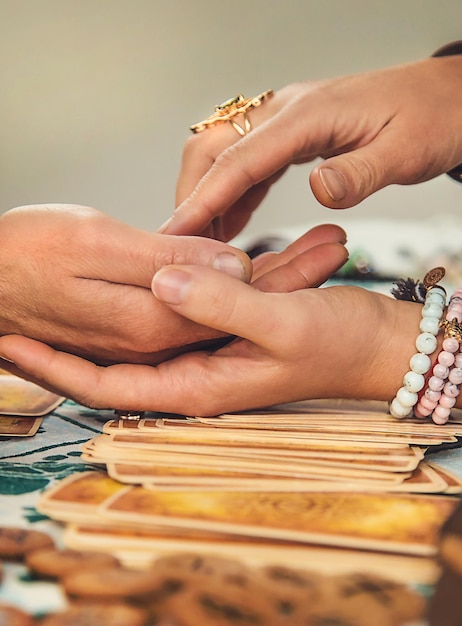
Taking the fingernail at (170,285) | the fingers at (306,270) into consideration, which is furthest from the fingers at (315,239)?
the fingernail at (170,285)

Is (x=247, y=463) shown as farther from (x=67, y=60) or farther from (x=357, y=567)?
(x=67, y=60)

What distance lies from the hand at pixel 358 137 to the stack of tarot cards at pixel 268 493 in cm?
29

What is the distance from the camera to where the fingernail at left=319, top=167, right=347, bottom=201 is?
0.75 m

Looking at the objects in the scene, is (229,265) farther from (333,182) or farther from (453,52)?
(453,52)

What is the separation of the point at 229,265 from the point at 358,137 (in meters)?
0.36

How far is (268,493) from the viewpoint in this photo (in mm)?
466

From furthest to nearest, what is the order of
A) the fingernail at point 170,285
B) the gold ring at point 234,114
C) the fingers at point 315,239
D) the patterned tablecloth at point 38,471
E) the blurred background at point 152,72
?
the blurred background at point 152,72, the gold ring at point 234,114, the fingers at point 315,239, the fingernail at point 170,285, the patterned tablecloth at point 38,471

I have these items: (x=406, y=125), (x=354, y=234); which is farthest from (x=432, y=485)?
(x=354, y=234)

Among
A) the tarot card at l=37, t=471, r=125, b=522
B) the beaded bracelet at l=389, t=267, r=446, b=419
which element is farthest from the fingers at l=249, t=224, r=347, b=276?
the tarot card at l=37, t=471, r=125, b=522

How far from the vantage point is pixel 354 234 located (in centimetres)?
238

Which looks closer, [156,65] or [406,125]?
[406,125]

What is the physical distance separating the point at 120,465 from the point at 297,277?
1.20 feet

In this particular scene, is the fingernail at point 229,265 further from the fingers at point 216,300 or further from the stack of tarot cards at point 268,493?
the stack of tarot cards at point 268,493

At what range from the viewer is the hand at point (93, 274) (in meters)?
0.69
